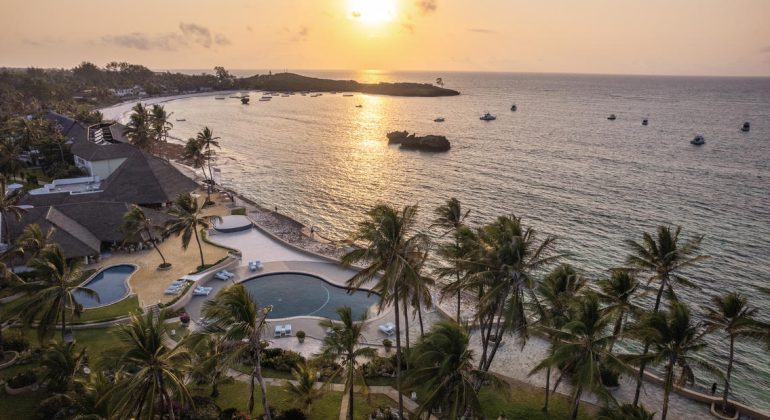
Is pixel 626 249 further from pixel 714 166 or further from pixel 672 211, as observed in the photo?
pixel 714 166

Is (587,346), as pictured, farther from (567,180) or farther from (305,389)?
(567,180)

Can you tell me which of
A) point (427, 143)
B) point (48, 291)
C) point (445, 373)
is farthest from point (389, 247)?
point (427, 143)

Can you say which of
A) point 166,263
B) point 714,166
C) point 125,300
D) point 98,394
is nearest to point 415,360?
point 98,394

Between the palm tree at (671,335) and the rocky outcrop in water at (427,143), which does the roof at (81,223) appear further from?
the rocky outcrop in water at (427,143)

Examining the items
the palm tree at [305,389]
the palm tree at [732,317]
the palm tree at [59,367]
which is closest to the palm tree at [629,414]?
the palm tree at [732,317]

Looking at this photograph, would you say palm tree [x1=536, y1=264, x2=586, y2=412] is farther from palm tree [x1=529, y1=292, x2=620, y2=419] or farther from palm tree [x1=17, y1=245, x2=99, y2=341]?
palm tree [x1=17, y1=245, x2=99, y2=341]

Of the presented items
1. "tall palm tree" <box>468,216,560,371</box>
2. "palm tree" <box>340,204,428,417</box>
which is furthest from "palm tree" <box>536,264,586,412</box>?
"palm tree" <box>340,204,428,417</box>

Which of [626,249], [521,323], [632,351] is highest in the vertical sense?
[521,323]
